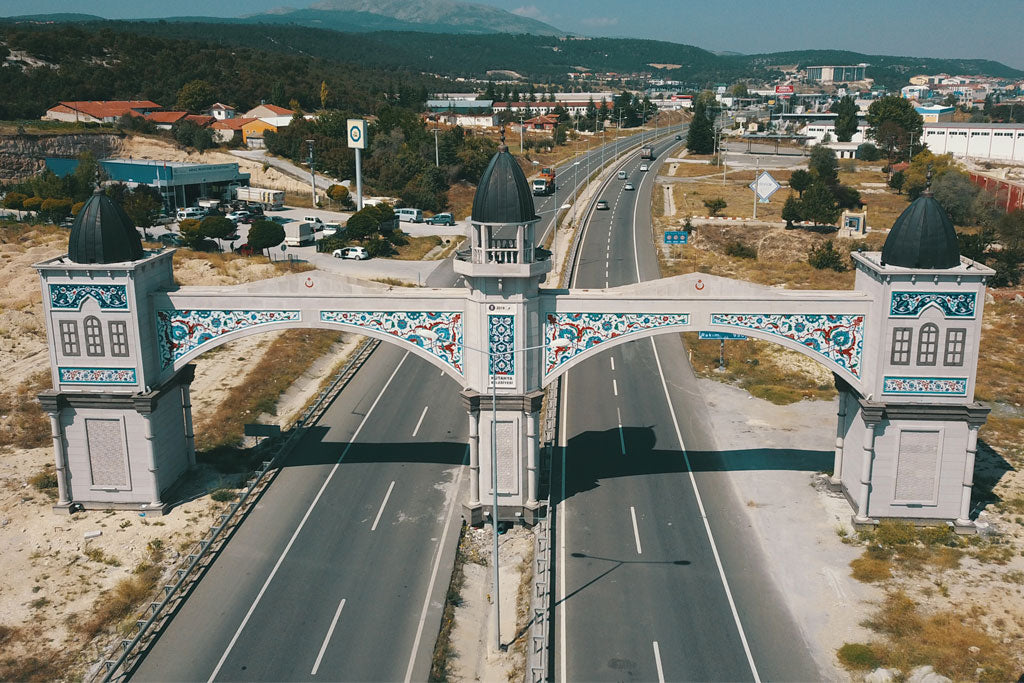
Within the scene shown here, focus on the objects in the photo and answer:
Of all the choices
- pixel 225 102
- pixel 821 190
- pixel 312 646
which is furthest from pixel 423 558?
pixel 225 102

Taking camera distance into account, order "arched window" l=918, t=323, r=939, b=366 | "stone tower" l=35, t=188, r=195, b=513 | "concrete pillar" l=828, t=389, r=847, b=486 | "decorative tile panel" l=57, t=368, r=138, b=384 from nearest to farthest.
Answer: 1. "arched window" l=918, t=323, r=939, b=366
2. "stone tower" l=35, t=188, r=195, b=513
3. "decorative tile panel" l=57, t=368, r=138, b=384
4. "concrete pillar" l=828, t=389, r=847, b=486

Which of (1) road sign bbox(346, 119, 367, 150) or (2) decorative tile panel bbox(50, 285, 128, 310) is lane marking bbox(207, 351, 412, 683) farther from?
(1) road sign bbox(346, 119, 367, 150)

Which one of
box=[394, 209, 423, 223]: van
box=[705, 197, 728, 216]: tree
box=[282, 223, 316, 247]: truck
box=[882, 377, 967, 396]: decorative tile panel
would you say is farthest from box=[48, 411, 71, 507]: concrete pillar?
box=[705, 197, 728, 216]: tree

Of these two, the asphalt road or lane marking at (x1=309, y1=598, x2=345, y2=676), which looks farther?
the asphalt road

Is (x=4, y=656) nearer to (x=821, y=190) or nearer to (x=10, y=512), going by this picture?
(x=10, y=512)

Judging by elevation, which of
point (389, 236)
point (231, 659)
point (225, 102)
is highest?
point (225, 102)

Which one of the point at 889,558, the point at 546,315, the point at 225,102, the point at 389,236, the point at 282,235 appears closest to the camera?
the point at 889,558

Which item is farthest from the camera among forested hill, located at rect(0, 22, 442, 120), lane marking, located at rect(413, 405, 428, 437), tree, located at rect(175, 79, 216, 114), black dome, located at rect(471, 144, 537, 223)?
tree, located at rect(175, 79, 216, 114)

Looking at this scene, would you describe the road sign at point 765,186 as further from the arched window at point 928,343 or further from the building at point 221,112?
the building at point 221,112
